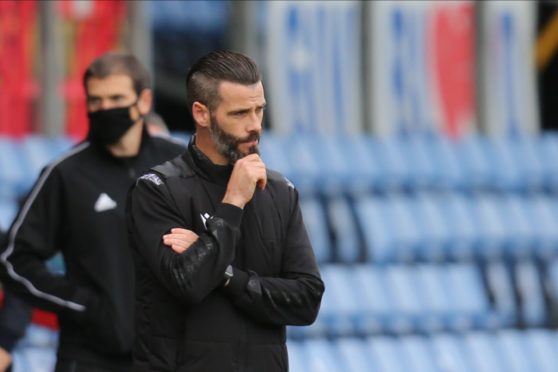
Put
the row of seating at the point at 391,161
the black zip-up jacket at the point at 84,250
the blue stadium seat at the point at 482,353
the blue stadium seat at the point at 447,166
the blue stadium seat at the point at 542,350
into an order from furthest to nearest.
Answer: the blue stadium seat at the point at 447,166
the row of seating at the point at 391,161
the blue stadium seat at the point at 542,350
the blue stadium seat at the point at 482,353
the black zip-up jacket at the point at 84,250

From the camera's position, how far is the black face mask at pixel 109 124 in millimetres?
4688

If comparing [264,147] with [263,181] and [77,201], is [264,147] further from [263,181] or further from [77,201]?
[263,181]

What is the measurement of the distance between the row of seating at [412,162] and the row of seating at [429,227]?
108mm

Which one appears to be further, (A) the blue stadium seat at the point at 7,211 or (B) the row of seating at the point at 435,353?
(B) the row of seating at the point at 435,353

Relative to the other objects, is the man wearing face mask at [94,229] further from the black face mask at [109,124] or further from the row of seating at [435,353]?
the row of seating at [435,353]

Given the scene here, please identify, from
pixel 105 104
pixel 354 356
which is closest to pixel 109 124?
pixel 105 104

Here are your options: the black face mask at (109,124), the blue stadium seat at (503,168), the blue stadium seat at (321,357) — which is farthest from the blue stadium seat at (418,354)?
the black face mask at (109,124)

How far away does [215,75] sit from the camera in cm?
339

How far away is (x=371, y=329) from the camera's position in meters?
8.65

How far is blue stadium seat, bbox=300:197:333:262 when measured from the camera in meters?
9.18

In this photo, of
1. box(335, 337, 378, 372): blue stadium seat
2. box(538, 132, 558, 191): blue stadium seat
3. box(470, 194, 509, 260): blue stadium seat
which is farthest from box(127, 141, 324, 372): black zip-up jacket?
box(538, 132, 558, 191): blue stadium seat

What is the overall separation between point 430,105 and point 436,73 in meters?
0.27

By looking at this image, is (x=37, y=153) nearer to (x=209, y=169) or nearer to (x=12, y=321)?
(x=12, y=321)

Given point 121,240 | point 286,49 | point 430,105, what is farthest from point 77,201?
point 430,105
